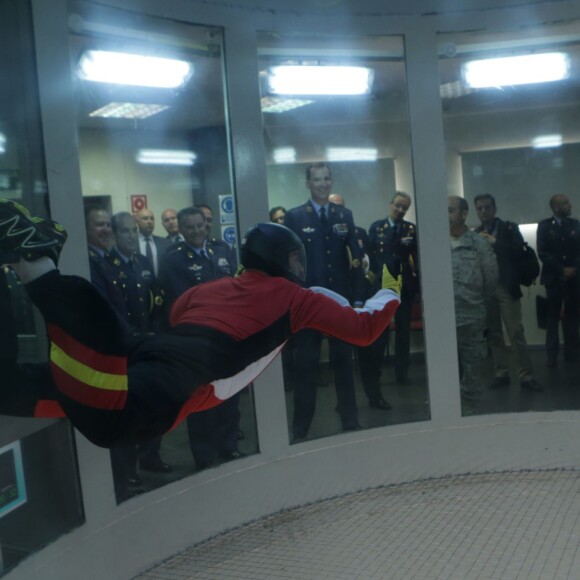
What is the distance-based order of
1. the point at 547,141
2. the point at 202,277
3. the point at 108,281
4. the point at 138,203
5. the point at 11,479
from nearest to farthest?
1. the point at 11,479
2. the point at 108,281
3. the point at 138,203
4. the point at 202,277
5. the point at 547,141

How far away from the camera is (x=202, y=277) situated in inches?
169

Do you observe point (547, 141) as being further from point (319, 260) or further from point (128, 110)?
point (128, 110)

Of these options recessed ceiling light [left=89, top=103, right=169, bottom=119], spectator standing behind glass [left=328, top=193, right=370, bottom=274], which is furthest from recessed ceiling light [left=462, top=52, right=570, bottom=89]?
recessed ceiling light [left=89, top=103, right=169, bottom=119]

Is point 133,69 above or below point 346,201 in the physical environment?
above

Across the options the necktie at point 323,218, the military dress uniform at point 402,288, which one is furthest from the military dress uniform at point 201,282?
the military dress uniform at point 402,288

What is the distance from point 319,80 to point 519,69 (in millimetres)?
1331

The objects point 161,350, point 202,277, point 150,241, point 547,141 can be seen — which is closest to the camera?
point 161,350

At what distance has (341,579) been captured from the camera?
12.7ft

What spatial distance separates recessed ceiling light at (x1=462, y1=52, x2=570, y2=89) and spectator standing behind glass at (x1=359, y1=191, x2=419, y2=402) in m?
0.92

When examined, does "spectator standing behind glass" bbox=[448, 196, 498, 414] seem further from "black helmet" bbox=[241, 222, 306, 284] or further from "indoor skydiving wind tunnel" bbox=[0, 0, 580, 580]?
"black helmet" bbox=[241, 222, 306, 284]

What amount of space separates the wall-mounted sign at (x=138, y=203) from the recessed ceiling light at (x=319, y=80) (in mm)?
1175

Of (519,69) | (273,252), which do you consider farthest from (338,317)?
(519,69)

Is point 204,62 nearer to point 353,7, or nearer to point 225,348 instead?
point 353,7

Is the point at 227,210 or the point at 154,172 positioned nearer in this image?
the point at 154,172
